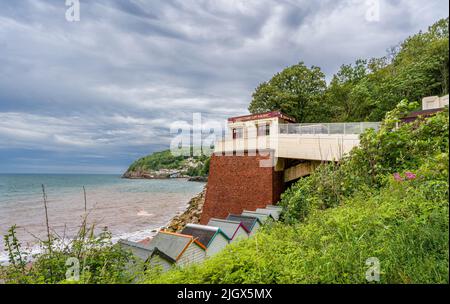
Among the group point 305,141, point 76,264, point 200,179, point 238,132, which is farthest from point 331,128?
point 200,179

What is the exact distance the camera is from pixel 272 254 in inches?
119

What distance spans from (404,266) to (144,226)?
734 inches

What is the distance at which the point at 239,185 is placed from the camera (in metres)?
13.4

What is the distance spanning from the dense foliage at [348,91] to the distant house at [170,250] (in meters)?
14.7

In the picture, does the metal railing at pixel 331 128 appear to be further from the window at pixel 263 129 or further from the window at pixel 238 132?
the window at pixel 238 132

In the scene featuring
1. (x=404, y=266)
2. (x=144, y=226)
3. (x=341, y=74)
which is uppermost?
(x=341, y=74)

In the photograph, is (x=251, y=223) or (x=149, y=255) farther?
(x=251, y=223)

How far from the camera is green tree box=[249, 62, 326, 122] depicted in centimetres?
1905

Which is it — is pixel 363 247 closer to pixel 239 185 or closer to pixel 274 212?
pixel 274 212

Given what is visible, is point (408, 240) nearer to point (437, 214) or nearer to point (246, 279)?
point (437, 214)

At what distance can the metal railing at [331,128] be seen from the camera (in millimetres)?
10258

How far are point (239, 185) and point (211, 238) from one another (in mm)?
6689

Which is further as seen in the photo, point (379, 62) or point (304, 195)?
point (379, 62)
